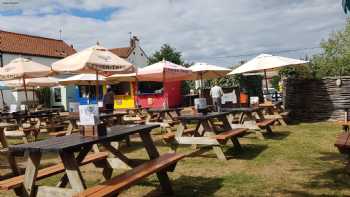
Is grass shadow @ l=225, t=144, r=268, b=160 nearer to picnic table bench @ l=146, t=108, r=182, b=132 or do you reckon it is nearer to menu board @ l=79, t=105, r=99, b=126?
picnic table bench @ l=146, t=108, r=182, b=132

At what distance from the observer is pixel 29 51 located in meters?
34.9

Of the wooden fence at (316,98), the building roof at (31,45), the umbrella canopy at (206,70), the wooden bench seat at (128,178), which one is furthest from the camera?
the building roof at (31,45)

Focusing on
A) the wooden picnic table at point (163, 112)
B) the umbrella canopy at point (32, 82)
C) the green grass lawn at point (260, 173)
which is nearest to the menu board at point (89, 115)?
the green grass lawn at point (260, 173)

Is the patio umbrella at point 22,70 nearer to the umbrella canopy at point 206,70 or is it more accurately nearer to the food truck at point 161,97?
the umbrella canopy at point 206,70

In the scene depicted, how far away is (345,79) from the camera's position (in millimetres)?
12344

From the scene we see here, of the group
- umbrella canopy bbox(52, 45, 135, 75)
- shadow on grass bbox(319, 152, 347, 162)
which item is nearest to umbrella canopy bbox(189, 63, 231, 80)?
umbrella canopy bbox(52, 45, 135, 75)

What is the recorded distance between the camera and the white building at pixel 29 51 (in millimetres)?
32344

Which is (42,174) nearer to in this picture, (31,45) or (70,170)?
(70,170)

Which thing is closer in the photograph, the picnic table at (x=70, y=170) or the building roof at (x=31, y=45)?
the picnic table at (x=70, y=170)

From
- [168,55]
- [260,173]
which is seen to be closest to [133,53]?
[168,55]

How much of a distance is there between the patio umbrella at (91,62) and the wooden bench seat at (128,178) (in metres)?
3.80

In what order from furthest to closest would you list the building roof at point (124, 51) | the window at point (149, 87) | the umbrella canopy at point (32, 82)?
the building roof at point (124, 51)
the window at point (149, 87)
the umbrella canopy at point (32, 82)

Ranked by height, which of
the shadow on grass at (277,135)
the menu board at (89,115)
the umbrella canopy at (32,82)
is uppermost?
the umbrella canopy at (32,82)

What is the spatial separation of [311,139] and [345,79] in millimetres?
4516
